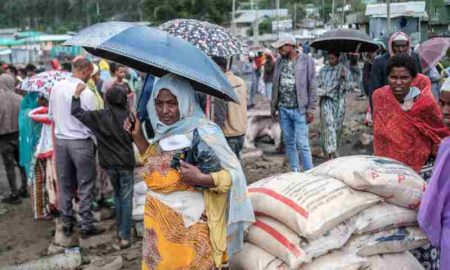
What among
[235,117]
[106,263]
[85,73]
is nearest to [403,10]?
[235,117]

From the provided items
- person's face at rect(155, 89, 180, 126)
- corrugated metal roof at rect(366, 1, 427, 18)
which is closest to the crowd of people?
person's face at rect(155, 89, 180, 126)

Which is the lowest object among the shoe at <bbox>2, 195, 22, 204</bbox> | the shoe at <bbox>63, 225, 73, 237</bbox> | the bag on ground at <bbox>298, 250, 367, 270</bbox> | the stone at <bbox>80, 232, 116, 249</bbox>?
the shoe at <bbox>2, 195, 22, 204</bbox>

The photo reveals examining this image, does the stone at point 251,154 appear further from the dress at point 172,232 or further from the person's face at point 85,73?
the dress at point 172,232

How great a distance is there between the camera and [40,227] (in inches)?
247

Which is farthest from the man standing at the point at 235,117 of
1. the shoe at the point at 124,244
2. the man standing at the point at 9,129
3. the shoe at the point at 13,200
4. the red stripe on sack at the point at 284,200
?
the shoe at the point at 13,200

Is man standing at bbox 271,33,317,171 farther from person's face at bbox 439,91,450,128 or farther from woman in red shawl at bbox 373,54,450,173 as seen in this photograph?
person's face at bbox 439,91,450,128

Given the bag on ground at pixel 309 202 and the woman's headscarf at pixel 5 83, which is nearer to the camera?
the bag on ground at pixel 309 202

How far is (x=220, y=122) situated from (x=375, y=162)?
2.23m

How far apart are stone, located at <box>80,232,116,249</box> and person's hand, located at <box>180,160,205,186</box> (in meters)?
3.07

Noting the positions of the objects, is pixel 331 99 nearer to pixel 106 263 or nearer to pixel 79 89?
pixel 79 89

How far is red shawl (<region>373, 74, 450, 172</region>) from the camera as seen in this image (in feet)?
11.8

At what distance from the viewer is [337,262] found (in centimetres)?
301

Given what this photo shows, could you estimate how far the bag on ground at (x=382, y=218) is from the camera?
10.1 ft

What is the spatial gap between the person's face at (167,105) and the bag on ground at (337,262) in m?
0.98
